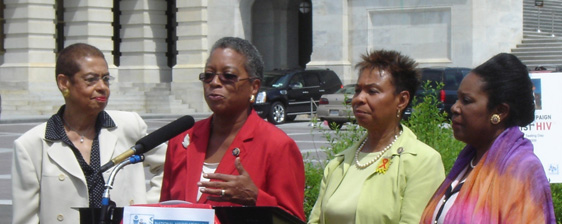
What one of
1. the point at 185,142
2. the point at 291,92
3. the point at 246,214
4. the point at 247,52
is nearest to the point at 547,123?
the point at 247,52

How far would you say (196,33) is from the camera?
36.6 m

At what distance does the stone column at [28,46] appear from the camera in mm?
34531

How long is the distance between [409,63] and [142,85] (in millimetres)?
32638

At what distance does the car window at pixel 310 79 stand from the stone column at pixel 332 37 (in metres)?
4.56

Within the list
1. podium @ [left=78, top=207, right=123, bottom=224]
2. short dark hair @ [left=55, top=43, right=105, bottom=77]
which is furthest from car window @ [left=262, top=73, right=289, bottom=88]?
podium @ [left=78, top=207, right=123, bottom=224]

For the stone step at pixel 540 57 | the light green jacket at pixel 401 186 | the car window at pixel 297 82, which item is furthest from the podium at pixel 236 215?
the stone step at pixel 540 57

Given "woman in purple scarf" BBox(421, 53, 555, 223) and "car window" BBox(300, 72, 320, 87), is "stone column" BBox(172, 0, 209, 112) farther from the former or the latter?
"woman in purple scarf" BBox(421, 53, 555, 223)

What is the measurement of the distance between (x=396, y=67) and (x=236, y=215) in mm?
1549

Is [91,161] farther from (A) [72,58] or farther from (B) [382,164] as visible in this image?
(B) [382,164]

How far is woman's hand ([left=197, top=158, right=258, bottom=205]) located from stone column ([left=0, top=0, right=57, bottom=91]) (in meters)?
31.1

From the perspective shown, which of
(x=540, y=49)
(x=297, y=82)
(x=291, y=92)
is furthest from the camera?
(x=540, y=49)

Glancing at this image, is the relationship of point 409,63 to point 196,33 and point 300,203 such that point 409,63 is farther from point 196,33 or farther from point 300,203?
point 196,33

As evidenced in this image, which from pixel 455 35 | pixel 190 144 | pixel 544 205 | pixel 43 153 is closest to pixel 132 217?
pixel 190 144

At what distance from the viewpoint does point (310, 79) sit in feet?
95.9
